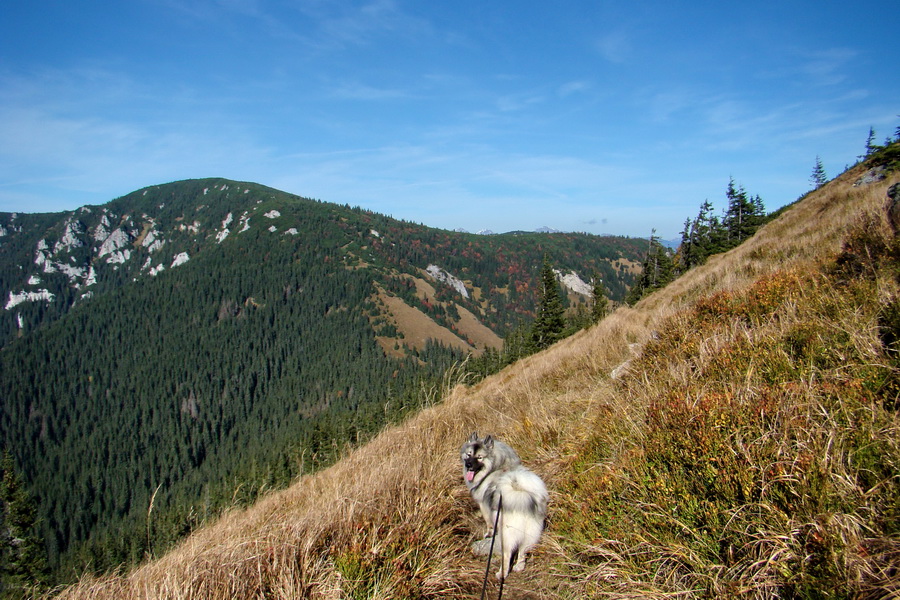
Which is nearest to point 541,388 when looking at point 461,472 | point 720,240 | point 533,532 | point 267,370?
point 461,472

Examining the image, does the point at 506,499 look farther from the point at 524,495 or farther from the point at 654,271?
the point at 654,271

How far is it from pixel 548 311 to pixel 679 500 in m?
41.3

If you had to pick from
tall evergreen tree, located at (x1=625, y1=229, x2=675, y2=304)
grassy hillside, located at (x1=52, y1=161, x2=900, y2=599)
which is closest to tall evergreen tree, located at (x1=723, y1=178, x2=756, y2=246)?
tall evergreen tree, located at (x1=625, y1=229, x2=675, y2=304)

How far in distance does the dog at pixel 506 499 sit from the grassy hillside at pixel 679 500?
148 millimetres

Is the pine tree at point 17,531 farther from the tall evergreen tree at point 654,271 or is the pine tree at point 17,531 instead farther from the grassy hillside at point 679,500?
the tall evergreen tree at point 654,271

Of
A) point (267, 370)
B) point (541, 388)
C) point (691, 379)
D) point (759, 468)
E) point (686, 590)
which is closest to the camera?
point (686, 590)

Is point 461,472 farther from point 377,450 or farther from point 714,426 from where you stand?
point 714,426

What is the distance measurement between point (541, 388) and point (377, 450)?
3120mm

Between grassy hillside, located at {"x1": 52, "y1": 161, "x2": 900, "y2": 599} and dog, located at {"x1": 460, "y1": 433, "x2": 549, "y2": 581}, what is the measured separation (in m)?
0.15

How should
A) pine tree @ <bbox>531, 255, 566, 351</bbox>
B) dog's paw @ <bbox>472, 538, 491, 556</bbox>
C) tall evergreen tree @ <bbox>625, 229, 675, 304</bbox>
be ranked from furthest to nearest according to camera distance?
tall evergreen tree @ <bbox>625, 229, 675, 304</bbox>, pine tree @ <bbox>531, 255, 566, 351</bbox>, dog's paw @ <bbox>472, 538, 491, 556</bbox>

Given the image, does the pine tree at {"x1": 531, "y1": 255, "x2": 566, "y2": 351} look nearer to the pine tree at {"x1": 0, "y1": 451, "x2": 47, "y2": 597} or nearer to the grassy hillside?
the grassy hillside

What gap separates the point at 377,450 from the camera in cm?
459

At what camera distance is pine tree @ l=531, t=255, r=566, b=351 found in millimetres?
41562

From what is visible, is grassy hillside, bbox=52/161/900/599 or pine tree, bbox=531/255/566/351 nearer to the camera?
grassy hillside, bbox=52/161/900/599
